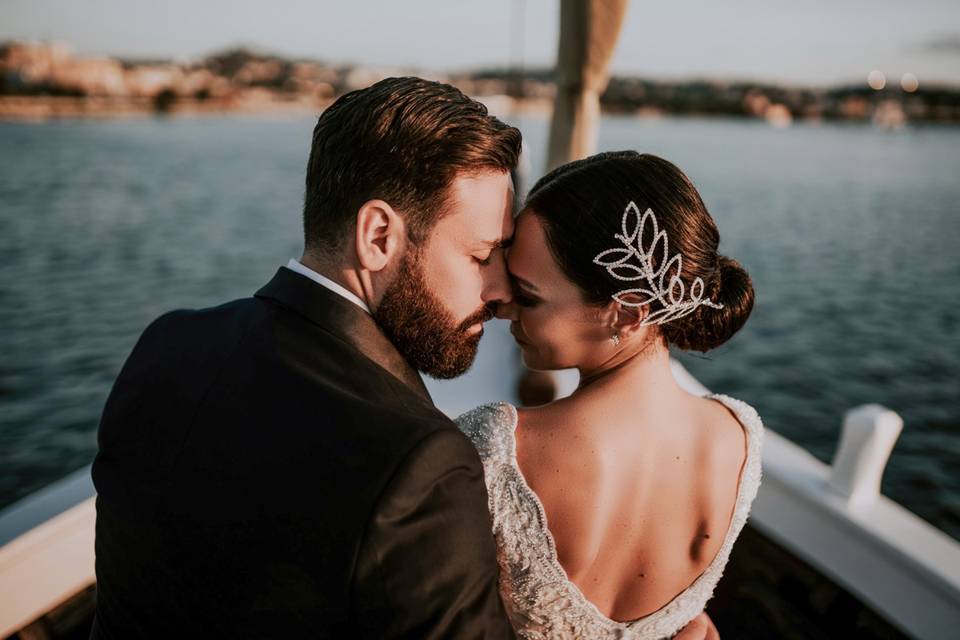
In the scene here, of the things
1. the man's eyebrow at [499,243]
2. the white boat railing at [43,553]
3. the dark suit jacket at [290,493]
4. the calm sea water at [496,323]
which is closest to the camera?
the dark suit jacket at [290,493]

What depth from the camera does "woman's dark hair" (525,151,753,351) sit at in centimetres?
142

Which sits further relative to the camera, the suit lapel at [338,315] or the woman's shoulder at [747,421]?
the woman's shoulder at [747,421]

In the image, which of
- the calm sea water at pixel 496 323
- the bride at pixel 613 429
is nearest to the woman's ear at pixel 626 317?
the bride at pixel 613 429

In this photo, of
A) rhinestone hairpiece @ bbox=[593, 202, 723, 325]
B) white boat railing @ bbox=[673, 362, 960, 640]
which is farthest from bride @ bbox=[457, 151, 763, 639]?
white boat railing @ bbox=[673, 362, 960, 640]

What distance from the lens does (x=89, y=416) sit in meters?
7.77

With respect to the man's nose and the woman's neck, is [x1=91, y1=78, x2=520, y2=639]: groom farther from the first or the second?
the woman's neck

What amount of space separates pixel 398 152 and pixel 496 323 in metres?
2.18

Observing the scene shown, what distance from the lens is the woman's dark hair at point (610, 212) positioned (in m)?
1.42

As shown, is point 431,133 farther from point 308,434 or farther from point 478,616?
point 478,616

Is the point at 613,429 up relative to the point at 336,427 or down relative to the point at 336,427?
down

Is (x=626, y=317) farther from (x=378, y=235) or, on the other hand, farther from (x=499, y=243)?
(x=378, y=235)

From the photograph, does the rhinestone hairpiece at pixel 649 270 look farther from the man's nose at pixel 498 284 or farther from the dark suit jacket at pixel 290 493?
the dark suit jacket at pixel 290 493

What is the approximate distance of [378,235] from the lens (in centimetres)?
140

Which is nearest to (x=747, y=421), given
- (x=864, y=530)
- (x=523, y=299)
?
(x=523, y=299)
